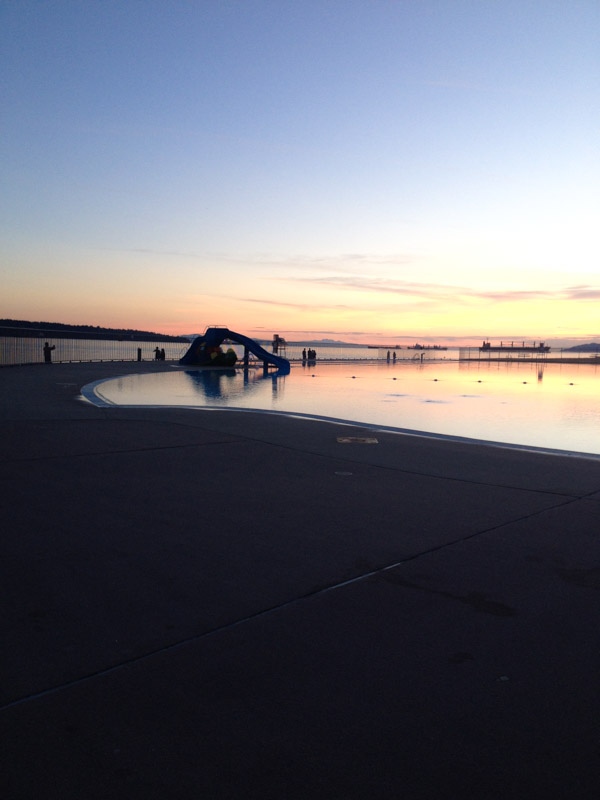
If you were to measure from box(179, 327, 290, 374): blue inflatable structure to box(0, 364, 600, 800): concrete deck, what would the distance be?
1259 inches

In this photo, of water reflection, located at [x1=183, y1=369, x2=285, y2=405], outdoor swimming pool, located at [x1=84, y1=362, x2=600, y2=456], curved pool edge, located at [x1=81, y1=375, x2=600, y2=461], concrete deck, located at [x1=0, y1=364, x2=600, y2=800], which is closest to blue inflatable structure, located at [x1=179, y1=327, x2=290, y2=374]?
water reflection, located at [x1=183, y1=369, x2=285, y2=405]

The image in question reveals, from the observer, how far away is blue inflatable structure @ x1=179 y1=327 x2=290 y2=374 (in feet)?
127

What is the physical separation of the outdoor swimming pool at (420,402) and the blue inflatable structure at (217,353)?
1015cm

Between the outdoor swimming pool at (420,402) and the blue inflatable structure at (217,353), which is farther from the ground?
the blue inflatable structure at (217,353)

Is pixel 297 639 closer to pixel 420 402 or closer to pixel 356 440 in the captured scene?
pixel 356 440

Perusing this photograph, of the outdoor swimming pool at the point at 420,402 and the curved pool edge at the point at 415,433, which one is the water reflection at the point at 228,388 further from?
the curved pool edge at the point at 415,433

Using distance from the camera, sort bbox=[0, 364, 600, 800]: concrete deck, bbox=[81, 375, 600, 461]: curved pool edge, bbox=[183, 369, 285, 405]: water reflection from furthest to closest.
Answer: bbox=[183, 369, 285, 405]: water reflection → bbox=[81, 375, 600, 461]: curved pool edge → bbox=[0, 364, 600, 800]: concrete deck

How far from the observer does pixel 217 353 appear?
129 ft

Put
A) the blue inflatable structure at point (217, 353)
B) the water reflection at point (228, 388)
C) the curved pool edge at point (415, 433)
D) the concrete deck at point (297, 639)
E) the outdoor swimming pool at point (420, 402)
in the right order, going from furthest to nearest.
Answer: the blue inflatable structure at point (217, 353) < the water reflection at point (228, 388) < the outdoor swimming pool at point (420, 402) < the curved pool edge at point (415, 433) < the concrete deck at point (297, 639)

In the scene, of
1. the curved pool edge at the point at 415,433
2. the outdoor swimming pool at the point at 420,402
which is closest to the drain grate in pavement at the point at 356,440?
the curved pool edge at the point at 415,433

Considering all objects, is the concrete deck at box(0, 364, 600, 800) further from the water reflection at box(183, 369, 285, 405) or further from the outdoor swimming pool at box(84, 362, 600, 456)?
the water reflection at box(183, 369, 285, 405)

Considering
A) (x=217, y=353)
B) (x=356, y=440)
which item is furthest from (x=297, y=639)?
(x=217, y=353)

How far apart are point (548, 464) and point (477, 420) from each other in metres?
7.98

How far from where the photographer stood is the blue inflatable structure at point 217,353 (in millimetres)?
38562
